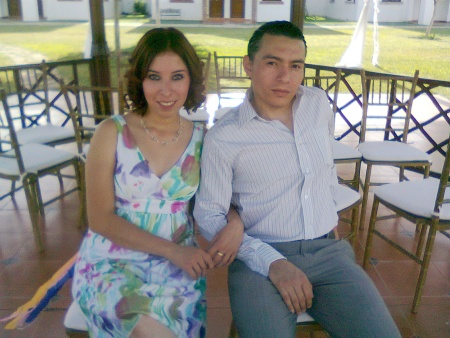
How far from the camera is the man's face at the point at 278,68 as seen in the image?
1454 mm

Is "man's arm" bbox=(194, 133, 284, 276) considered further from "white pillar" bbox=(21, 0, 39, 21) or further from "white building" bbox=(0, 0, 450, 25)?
"white pillar" bbox=(21, 0, 39, 21)

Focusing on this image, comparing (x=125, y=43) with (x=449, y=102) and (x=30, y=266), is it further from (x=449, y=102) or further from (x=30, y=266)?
(x=30, y=266)

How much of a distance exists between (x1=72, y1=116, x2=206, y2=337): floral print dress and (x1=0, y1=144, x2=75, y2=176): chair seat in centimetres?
132

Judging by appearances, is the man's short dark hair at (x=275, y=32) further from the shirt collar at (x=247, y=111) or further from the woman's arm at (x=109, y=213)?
the woman's arm at (x=109, y=213)

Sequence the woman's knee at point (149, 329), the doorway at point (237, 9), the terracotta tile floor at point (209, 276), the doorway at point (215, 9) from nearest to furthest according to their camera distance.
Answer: the woman's knee at point (149, 329), the terracotta tile floor at point (209, 276), the doorway at point (237, 9), the doorway at point (215, 9)

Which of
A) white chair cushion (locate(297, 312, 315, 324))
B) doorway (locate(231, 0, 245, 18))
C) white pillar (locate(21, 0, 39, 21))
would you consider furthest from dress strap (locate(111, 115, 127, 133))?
white pillar (locate(21, 0, 39, 21))

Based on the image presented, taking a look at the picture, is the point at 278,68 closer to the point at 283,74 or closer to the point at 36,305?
the point at 283,74

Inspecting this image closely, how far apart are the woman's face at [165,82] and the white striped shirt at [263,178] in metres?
0.17

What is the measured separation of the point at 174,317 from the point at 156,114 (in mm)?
648

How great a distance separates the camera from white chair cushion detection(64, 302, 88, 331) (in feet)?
4.31

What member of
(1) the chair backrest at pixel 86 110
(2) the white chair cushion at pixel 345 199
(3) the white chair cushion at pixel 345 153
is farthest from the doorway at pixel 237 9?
(2) the white chair cushion at pixel 345 199

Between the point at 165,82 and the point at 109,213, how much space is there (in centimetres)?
45

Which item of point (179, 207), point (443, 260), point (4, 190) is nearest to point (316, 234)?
point (179, 207)

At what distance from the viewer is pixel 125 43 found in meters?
14.8
